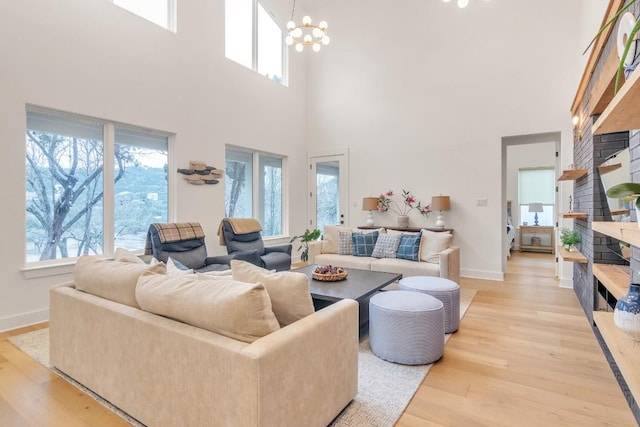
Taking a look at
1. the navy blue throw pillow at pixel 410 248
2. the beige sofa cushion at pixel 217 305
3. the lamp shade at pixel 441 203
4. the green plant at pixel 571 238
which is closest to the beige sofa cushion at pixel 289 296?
the beige sofa cushion at pixel 217 305

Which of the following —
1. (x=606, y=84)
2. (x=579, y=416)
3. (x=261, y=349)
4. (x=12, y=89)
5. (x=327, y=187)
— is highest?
(x=12, y=89)

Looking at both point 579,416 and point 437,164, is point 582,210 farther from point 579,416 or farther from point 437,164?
point 579,416

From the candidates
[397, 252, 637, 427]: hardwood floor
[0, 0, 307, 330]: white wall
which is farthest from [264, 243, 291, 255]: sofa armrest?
[397, 252, 637, 427]: hardwood floor

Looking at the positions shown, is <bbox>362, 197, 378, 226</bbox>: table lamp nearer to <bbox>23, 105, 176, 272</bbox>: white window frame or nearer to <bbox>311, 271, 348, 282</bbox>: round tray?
<bbox>311, 271, 348, 282</bbox>: round tray

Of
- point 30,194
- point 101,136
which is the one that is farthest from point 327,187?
point 30,194

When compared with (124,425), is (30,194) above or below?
above

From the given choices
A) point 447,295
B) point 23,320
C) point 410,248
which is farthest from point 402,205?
point 23,320

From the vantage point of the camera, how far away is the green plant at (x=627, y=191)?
3.40 feet

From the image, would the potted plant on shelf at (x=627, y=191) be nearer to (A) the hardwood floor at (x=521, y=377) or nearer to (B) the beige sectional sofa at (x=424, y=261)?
(A) the hardwood floor at (x=521, y=377)

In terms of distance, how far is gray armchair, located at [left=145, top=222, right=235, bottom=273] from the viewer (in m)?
3.86

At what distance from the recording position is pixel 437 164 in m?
5.64

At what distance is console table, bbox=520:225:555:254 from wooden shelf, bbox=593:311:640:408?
302 inches

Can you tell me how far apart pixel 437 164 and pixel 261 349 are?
16.6 ft

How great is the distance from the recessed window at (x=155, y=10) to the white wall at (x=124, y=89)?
0.44ft
